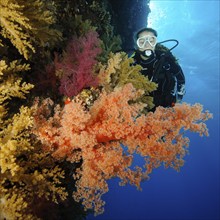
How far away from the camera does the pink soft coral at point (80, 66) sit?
3586 mm

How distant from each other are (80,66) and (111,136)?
3.95ft

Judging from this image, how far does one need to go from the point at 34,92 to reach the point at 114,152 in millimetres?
1773

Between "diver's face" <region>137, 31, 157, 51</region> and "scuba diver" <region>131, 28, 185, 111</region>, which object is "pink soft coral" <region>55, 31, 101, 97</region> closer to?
"scuba diver" <region>131, 28, 185, 111</region>

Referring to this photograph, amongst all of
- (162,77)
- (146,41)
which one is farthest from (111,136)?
(146,41)

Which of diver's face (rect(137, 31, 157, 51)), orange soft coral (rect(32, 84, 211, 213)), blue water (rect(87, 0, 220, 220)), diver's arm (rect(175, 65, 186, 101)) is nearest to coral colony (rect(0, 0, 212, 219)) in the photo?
orange soft coral (rect(32, 84, 211, 213))

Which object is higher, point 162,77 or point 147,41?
point 147,41

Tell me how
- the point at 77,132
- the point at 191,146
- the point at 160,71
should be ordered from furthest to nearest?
the point at 191,146 → the point at 160,71 → the point at 77,132

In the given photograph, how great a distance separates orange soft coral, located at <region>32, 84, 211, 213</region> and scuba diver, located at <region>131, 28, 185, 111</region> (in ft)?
7.66

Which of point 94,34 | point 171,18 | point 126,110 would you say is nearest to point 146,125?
point 126,110

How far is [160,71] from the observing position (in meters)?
5.52

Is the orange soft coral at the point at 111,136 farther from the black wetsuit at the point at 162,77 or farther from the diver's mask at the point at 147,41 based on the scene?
the diver's mask at the point at 147,41

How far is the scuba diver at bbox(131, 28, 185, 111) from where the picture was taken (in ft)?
17.9

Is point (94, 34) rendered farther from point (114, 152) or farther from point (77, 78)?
point (114, 152)

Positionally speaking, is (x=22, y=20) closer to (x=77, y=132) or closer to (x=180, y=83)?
(x=77, y=132)
